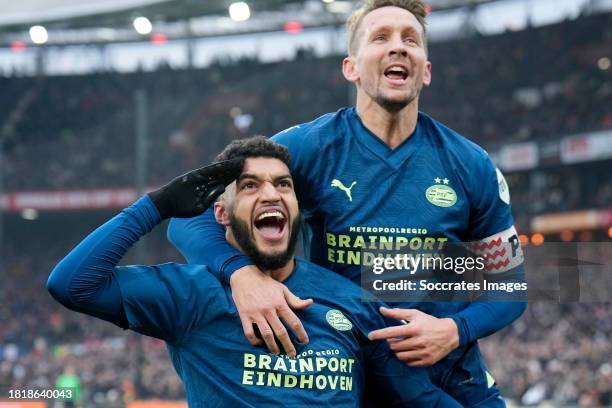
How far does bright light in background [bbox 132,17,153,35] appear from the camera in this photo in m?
27.9

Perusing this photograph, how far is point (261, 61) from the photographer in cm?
2897

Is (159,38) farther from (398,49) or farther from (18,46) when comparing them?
(398,49)

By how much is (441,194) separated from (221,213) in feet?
2.68

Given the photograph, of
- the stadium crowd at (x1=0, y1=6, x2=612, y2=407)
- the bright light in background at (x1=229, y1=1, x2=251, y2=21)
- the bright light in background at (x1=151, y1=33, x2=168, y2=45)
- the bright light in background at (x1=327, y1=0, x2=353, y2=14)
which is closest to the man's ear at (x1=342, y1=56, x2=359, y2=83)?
the stadium crowd at (x1=0, y1=6, x2=612, y2=407)

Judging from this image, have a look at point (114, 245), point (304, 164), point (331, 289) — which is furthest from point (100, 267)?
point (304, 164)

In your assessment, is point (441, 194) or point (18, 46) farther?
point (18, 46)

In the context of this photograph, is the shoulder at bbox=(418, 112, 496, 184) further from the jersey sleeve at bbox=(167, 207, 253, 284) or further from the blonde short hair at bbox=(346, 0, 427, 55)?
the jersey sleeve at bbox=(167, 207, 253, 284)

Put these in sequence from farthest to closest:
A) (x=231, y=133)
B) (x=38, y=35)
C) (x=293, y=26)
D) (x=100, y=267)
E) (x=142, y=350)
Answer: (x=38, y=35) < (x=293, y=26) < (x=231, y=133) < (x=142, y=350) < (x=100, y=267)

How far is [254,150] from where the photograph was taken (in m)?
3.21

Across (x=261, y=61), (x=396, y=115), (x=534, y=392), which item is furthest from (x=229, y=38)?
(x=396, y=115)

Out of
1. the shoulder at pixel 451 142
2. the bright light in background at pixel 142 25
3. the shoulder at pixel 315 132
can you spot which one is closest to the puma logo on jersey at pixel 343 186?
the shoulder at pixel 315 132

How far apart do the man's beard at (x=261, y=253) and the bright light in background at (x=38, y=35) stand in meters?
26.4

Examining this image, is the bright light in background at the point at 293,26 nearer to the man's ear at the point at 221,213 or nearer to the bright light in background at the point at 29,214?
the bright light in background at the point at 29,214

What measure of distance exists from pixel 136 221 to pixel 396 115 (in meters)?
1.11
